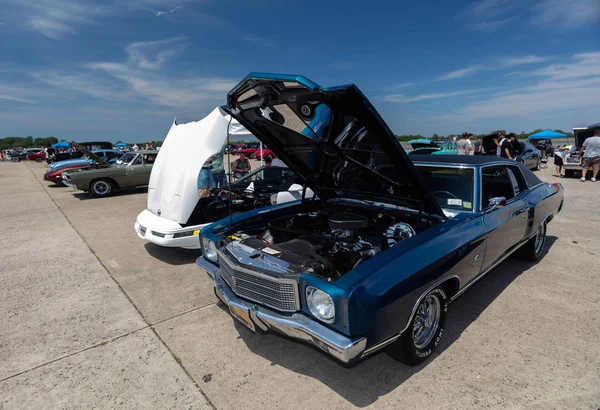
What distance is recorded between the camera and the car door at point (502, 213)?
307 cm

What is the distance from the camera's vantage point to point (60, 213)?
8445 millimetres

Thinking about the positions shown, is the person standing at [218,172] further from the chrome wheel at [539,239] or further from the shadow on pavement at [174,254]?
the chrome wheel at [539,239]

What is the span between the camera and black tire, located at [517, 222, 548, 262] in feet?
13.8

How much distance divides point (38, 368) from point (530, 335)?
3972 millimetres

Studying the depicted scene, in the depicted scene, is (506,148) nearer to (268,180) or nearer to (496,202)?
(268,180)

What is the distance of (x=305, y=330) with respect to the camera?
2.06 metres

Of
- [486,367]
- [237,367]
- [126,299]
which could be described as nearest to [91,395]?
[237,367]

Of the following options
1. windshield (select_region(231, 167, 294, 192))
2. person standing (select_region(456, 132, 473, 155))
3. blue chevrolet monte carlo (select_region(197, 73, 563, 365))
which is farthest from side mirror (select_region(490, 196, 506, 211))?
person standing (select_region(456, 132, 473, 155))

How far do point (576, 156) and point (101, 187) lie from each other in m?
16.4

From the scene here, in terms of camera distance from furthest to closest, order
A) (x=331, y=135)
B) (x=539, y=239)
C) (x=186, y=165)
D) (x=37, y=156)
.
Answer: (x=37, y=156) → (x=186, y=165) → (x=539, y=239) → (x=331, y=135)

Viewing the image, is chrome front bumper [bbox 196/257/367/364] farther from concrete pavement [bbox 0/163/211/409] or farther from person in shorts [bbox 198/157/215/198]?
person in shorts [bbox 198/157/215/198]

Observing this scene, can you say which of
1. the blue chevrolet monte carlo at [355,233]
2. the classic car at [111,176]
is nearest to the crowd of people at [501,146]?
the blue chevrolet monte carlo at [355,233]

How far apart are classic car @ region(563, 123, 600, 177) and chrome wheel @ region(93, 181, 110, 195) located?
1587 centimetres

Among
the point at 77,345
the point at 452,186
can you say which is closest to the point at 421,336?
the point at 452,186
